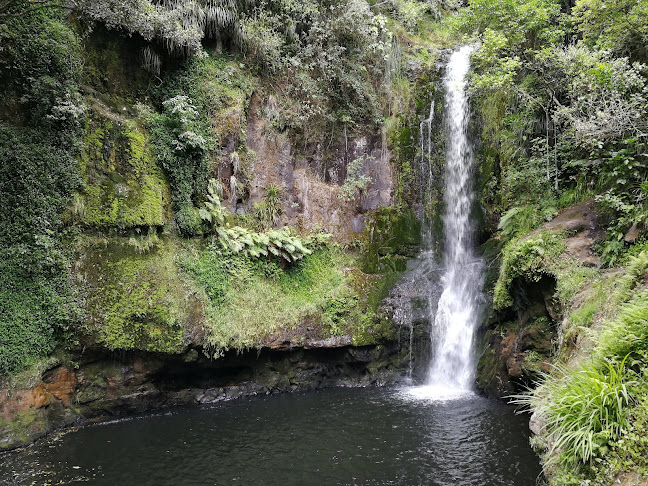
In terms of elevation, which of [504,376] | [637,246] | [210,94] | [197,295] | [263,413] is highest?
[210,94]

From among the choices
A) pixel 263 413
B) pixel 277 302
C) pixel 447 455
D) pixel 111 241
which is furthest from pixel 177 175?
pixel 447 455

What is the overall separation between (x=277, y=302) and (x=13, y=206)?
680 cm

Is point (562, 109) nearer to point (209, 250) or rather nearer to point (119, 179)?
point (209, 250)

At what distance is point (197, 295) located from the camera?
10.9 m

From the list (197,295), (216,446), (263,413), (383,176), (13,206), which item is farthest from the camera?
(383,176)

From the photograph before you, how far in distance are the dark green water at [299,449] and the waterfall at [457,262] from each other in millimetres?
1902

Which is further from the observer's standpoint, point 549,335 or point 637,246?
point 549,335

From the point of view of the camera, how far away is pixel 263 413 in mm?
9906

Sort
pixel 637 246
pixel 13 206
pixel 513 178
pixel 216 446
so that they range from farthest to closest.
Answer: pixel 513 178
pixel 13 206
pixel 216 446
pixel 637 246

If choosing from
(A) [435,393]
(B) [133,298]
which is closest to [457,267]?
(A) [435,393]

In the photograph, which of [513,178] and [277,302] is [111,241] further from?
[513,178]

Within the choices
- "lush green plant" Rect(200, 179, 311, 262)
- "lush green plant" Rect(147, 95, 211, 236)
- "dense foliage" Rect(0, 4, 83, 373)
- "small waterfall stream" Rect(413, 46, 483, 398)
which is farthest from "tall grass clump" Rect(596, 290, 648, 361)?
"lush green plant" Rect(147, 95, 211, 236)

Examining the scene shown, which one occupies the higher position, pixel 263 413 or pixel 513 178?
pixel 513 178

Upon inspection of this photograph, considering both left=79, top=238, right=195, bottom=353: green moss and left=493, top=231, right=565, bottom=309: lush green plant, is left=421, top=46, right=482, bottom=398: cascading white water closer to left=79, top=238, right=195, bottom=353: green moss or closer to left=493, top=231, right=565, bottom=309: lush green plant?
left=493, top=231, right=565, bottom=309: lush green plant
